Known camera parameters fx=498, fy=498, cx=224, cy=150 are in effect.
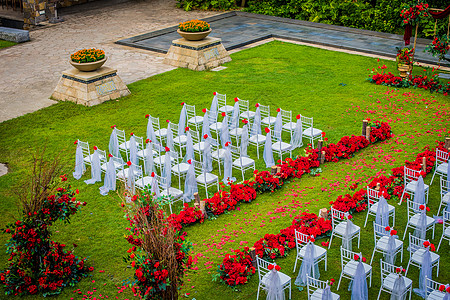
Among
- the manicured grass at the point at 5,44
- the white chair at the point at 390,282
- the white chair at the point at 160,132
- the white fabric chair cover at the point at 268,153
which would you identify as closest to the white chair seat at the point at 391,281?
the white chair at the point at 390,282

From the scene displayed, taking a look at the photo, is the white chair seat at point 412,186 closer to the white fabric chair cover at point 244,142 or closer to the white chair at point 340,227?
the white chair at point 340,227

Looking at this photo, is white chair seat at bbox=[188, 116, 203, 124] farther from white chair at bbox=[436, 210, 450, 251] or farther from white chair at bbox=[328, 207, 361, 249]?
white chair at bbox=[436, 210, 450, 251]

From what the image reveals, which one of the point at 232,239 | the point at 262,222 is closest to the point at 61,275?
the point at 232,239

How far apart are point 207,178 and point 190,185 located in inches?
20.2

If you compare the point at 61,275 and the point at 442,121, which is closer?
the point at 61,275

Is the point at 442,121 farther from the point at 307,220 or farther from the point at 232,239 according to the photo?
the point at 232,239

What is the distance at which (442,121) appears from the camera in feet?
47.6

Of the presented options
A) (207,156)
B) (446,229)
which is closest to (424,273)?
(446,229)

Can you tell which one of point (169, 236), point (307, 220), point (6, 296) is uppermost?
point (169, 236)

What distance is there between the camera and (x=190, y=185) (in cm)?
1080

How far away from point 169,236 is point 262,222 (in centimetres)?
371

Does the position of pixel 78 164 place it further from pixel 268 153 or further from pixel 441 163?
pixel 441 163

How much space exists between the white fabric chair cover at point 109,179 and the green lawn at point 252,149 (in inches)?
9.2

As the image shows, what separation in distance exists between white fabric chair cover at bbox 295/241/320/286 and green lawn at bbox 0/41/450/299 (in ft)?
0.66
